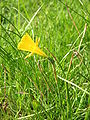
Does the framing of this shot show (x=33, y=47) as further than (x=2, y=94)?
No

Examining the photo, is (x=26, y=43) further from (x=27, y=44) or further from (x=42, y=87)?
(x=42, y=87)

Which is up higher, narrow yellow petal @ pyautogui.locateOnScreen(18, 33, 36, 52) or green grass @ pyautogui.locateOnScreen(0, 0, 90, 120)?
narrow yellow petal @ pyautogui.locateOnScreen(18, 33, 36, 52)

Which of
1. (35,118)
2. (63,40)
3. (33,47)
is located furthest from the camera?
(63,40)

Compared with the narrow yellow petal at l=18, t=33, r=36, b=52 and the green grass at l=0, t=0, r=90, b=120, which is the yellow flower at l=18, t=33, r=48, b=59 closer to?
the narrow yellow petal at l=18, t=33, r=36, b=52

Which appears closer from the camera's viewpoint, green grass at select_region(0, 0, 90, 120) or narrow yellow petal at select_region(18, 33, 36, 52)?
narrow yellow petal at select_region(18, 33, 36, 52)

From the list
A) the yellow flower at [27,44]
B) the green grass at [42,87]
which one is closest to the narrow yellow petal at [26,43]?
the yellow flower at [27,44]

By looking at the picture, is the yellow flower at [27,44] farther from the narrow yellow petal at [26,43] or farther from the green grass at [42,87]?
the green grass at [42,87]

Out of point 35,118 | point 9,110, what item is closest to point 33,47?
point 35,118

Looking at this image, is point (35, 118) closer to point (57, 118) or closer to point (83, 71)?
point (57, 118)

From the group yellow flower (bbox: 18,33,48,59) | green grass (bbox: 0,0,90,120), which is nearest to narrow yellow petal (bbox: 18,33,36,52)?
yellow flower (bbox: 18,33,48,59)

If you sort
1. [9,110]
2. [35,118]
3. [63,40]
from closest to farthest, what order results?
[35,118]
[9,110]
[63,40]

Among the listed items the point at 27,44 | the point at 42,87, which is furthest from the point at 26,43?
the point at 42,87
